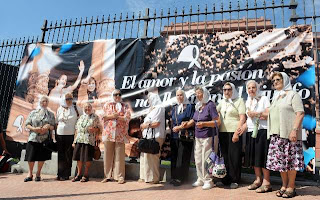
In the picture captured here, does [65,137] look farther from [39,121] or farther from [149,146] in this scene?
[149,146]

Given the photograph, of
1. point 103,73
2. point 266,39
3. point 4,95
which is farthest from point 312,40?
point 4,95

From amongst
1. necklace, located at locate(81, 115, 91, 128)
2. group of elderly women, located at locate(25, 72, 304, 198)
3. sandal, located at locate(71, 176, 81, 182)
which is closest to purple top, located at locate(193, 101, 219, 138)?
group of elderly women, located at locate(25, 72, 304, 198)

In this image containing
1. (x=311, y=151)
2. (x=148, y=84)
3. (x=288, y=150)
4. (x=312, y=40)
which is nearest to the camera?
(x=288, y=150)

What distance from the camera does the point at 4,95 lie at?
24.0ft

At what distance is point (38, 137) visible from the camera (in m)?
4.57

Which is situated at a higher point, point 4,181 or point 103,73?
point 103,73

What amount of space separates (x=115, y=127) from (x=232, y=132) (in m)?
1.99

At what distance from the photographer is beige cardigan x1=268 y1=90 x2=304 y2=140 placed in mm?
3215

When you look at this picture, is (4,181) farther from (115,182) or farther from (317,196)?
(317,196)

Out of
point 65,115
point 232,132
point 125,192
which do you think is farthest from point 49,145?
point 232,132

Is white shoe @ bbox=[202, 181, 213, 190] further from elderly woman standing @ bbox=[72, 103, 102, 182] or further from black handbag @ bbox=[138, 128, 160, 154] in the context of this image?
elderly woman standing @ bbox=[72, 103, 102, 182]

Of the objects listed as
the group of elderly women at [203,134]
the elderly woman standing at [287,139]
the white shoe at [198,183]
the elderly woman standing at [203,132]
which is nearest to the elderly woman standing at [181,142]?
the group of elderly women at [203,134]

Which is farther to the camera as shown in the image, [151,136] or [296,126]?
[151,136]

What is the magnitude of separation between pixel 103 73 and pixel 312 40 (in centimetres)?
411
